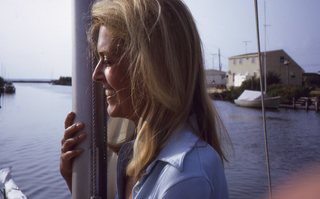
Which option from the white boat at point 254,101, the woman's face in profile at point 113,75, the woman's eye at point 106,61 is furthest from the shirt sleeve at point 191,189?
the white boat at point 254,101

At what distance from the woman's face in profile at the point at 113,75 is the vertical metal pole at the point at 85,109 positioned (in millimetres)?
87

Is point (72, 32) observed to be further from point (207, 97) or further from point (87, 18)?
point (207, 97)

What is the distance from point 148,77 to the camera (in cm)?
109

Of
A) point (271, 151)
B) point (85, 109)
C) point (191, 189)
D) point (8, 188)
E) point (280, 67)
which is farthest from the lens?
point (280, 67)

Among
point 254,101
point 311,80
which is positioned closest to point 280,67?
point 311,80

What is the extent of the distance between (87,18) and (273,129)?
78.8ft

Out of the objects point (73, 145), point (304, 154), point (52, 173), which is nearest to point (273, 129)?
point (304, 154)

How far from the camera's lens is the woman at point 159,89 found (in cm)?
99

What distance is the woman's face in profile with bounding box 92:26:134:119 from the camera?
1192 millimetres

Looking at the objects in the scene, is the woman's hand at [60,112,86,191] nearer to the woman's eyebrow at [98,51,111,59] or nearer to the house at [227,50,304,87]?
the woman's eyebrow at [98,51,111,59]

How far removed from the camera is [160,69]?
1.08 m

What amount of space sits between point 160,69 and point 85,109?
0.38 meters

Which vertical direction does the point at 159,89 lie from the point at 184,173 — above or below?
above

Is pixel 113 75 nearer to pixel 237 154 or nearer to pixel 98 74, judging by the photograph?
pixel 98 74
